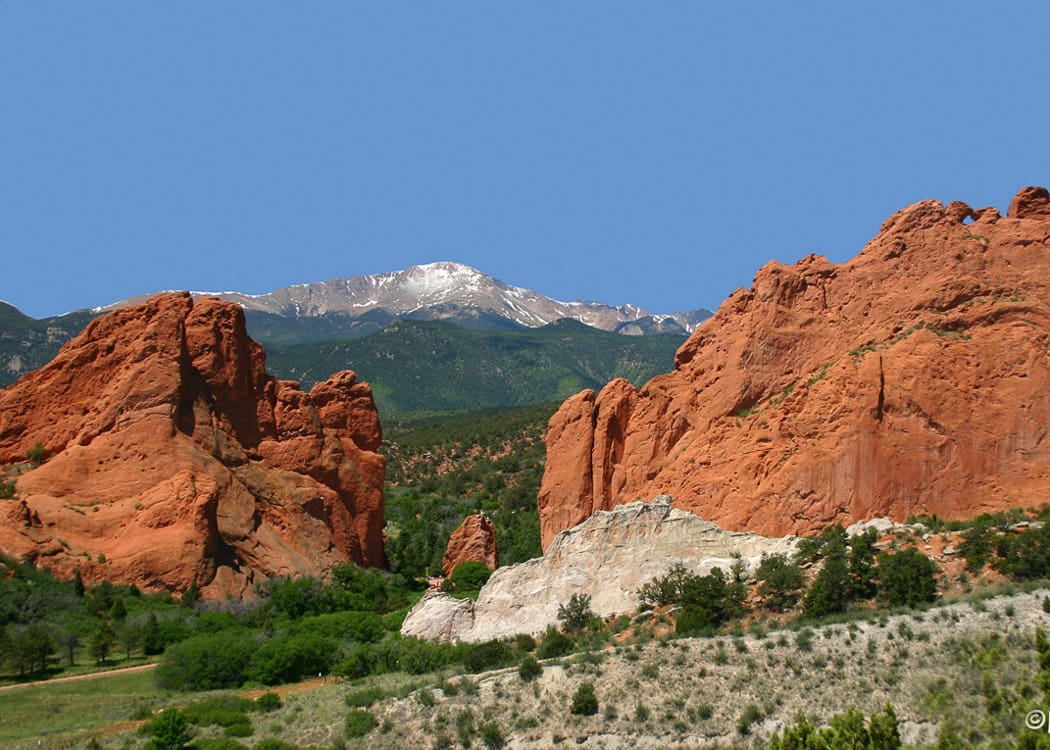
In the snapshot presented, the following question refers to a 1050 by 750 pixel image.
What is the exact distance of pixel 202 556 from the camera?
54562 mm

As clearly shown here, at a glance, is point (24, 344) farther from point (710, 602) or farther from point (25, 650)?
point (710, 602)

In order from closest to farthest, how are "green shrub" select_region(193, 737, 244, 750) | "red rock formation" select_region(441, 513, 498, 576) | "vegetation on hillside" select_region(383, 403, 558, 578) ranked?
"green shrub" select_region(193, 737, 244, 750) → "red rock formation" select_region(441, 513, 498, 576) → "vegetation on hillside" select_region(383, 403, 558, 578)

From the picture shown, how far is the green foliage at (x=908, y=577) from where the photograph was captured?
3812 centimetres

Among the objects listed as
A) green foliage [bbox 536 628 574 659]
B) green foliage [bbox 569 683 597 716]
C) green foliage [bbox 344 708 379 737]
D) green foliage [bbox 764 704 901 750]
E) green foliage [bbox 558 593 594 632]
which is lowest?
green foliage [bbox 344 708 379 737]

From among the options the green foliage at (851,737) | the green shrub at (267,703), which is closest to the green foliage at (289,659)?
the green shrub at (267,703)

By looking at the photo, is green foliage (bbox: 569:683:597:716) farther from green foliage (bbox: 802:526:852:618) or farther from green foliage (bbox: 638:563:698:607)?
green foliage (bbox: 802:526:852:618)

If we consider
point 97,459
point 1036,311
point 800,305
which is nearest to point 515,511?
point 97,459

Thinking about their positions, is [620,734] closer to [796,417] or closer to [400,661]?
[400,661]

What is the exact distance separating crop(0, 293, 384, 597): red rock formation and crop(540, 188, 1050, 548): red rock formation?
15759 millimetres

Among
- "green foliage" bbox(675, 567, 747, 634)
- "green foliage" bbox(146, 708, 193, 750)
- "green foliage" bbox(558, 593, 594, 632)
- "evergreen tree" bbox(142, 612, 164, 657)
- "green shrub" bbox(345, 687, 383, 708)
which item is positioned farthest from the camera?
"evergreen tree" bbox(142, 612, 164, 657)

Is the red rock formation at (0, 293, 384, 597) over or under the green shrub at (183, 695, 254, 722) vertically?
over

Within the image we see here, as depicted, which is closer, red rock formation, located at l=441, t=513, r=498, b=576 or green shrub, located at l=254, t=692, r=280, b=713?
green shrub, located at l=254, t=692, r=280, b=713

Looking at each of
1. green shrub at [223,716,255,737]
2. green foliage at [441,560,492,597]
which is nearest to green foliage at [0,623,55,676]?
green shrub at [223,716,255,737]

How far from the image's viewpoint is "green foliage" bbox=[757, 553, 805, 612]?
39281mm
